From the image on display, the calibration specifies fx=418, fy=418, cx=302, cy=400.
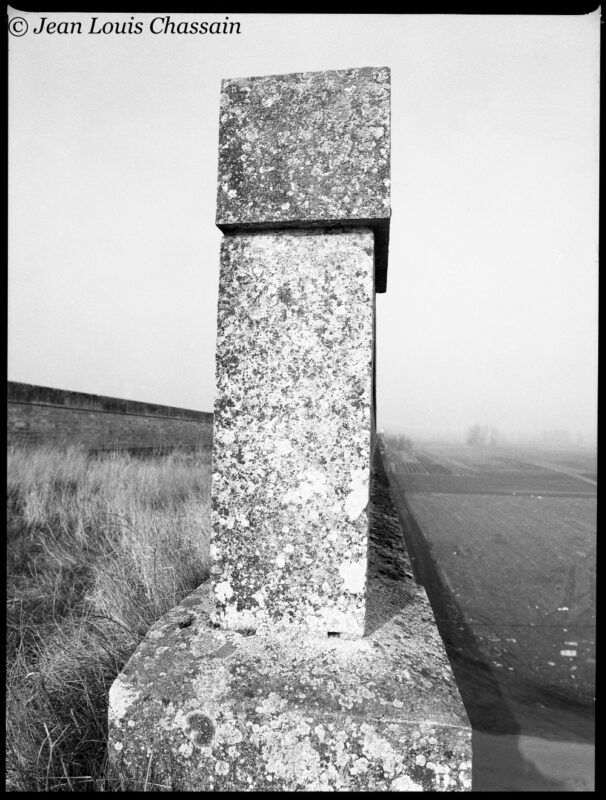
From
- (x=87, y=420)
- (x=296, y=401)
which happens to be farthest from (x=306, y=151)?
(x=87, y=420)

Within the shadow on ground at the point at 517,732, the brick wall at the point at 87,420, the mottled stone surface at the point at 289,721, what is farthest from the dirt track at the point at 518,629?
the brick wall at the point at 87,420

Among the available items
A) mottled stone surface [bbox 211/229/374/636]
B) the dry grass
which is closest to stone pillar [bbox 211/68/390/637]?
mottled stone surface [bbox 211/229/374/636]

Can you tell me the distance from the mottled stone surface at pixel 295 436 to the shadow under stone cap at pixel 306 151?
0.09m

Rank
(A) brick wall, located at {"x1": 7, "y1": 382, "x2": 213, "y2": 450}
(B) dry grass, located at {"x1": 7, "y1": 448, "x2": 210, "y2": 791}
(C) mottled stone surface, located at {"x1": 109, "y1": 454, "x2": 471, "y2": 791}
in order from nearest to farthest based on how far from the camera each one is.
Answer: (C) mottled stone surface, located at {"x1": 109, "y1": 454, "x2": 471, "y2": 791}
(B) dry grass, located at {"x1": 7, "y1": 448, "x2": 210, "y2": 791}
(A) brick wall, located at {"x1": 7, "y1": 382, "x2": 213, "y2": 450}

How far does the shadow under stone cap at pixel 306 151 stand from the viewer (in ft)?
3.93

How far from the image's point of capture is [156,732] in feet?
3.32

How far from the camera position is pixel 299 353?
1210 mm

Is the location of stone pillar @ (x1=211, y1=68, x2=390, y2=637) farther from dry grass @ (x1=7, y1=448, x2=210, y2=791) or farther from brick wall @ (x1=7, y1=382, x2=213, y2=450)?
brick wall @ (x1=7, y1=382, x2=213, y2=450)

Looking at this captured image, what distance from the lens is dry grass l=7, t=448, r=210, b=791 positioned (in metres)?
1.16

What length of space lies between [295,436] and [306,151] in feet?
2.75

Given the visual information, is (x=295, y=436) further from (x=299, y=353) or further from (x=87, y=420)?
(x=87, y=420)

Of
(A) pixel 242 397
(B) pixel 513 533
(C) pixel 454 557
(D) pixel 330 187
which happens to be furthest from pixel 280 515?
(B) pixel 513 533

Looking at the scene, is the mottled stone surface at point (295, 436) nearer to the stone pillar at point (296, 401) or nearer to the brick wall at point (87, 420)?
the stone pillar at point (296, 401)

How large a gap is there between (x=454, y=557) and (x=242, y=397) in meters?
8.50
